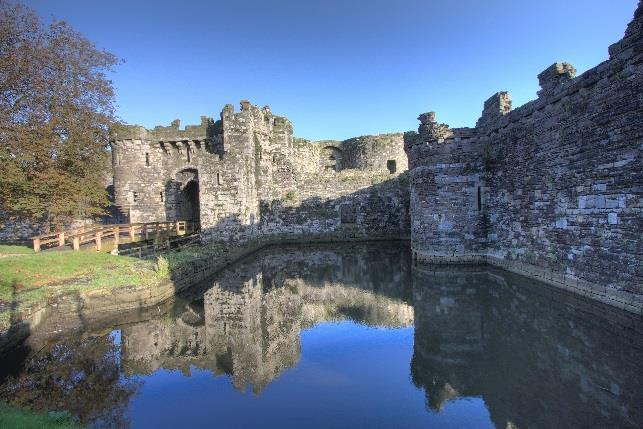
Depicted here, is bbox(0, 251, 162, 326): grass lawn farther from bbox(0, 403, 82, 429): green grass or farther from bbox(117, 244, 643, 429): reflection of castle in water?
bbox(0, 403, 82, 429): green grass

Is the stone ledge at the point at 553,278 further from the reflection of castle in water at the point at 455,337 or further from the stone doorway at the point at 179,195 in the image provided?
the stone doorway at the point at 179,195

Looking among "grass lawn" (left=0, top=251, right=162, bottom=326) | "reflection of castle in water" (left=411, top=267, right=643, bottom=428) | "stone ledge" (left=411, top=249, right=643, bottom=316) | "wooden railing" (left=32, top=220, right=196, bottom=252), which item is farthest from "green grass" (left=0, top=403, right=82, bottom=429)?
"wooden railing" (left=32, top=220, right=196, bottom=252)

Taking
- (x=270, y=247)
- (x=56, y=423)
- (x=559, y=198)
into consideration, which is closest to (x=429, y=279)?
(x=559, y=198)

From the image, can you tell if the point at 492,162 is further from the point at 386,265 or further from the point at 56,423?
the point at 56,423

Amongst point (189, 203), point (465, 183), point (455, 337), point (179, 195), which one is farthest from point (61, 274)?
point (189, 203)

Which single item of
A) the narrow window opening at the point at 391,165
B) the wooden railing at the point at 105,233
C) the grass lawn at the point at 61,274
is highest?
the narrow window opening at the point at 391,165

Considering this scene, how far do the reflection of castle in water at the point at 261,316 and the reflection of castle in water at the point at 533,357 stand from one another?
1345 mm

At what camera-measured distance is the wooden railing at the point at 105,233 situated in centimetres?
1399

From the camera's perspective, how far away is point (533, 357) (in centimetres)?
618

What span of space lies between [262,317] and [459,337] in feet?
14.8

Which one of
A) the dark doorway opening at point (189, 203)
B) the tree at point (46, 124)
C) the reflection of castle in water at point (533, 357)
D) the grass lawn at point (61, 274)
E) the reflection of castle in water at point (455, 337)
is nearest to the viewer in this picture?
the reflection of castle in water at point (533, 357)

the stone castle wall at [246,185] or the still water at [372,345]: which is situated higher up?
the stone castle wall at [246,185]

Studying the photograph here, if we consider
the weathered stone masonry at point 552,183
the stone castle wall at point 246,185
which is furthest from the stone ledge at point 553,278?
the stone castle wall at point 246,185

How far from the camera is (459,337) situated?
7312 millimetres
